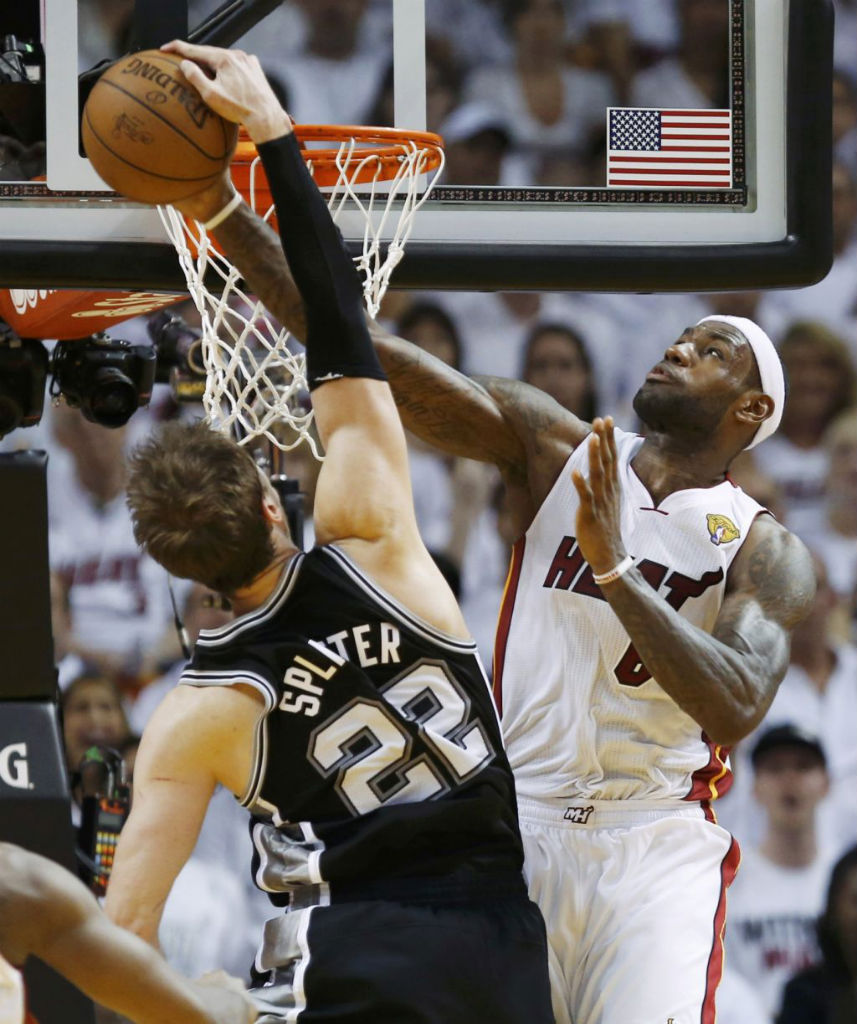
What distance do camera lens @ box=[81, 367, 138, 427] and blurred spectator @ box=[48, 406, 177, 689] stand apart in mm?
1600

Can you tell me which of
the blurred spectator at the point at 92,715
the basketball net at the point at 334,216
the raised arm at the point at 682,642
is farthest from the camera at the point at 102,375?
the raised arm at the point at 682,642

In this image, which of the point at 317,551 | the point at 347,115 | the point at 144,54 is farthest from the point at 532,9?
the point at 317,551

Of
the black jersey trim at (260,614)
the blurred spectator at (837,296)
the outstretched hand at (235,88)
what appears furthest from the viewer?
the blurred spectator at (837,296)

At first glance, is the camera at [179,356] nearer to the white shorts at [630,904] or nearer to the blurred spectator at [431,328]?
the blurred spectator at [431,328]

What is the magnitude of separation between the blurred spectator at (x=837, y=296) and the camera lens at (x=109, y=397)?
3.63 m

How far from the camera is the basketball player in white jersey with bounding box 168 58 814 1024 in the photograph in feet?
11.3

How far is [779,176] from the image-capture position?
4.46 metres

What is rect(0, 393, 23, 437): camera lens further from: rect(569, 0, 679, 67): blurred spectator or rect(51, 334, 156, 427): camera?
rect(569, 0, 679, 67): blurred spectator

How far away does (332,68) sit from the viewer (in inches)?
245

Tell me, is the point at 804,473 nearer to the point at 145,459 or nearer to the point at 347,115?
the point at 347,115

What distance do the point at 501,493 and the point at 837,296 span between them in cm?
205

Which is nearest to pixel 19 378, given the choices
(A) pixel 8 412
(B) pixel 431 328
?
(A) pixel 8 412

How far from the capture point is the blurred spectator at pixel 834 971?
695 centimetres

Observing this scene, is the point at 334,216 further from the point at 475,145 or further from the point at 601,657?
the point at 475,145
